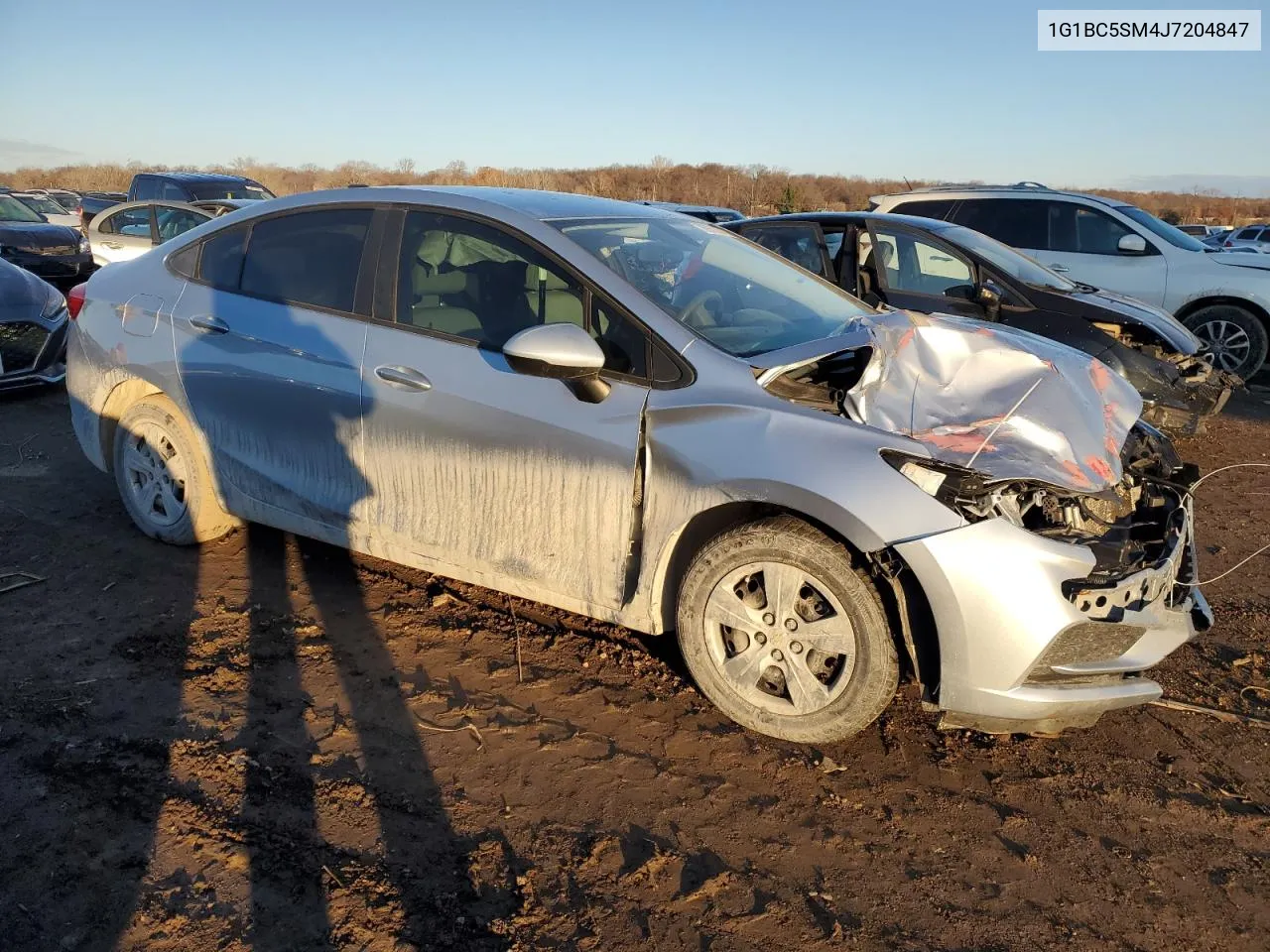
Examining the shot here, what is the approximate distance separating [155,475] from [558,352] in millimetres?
2639

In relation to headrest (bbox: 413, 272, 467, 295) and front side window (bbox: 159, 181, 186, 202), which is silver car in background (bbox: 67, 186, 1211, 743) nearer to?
headrest (bbox: 413, 272, 467, 295)

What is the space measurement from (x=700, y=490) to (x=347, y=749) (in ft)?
4.79

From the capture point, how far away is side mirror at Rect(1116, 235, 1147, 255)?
927cm

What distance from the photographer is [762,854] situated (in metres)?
2.66

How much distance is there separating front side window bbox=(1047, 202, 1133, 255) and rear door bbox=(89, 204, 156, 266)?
34.7 feet

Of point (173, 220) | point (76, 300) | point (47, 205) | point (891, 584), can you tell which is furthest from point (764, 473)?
point (47, 205)

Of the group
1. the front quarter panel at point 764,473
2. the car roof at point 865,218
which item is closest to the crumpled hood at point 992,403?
the front quarter panel at point 764,473

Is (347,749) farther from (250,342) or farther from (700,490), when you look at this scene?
Result: (250,342)

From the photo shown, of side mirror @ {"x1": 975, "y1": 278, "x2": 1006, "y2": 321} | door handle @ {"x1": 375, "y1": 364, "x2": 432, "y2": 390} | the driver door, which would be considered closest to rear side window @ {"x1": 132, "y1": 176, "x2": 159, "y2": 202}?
the driver door

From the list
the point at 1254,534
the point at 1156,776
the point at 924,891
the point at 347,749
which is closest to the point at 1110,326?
the point at 1254,534

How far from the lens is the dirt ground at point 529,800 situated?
7.86 feet

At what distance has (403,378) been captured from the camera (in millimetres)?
3596

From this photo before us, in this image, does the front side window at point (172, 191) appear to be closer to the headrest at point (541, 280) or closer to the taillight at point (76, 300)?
the taillight at point (76, 300)

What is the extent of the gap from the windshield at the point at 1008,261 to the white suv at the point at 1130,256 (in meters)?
1.59
